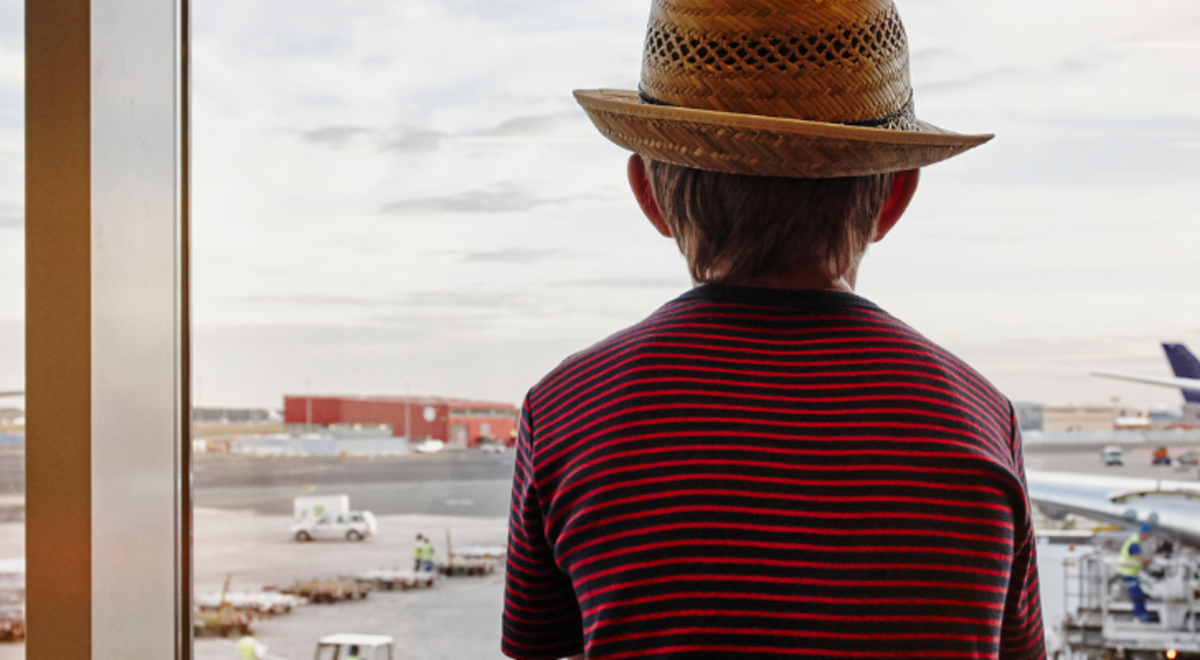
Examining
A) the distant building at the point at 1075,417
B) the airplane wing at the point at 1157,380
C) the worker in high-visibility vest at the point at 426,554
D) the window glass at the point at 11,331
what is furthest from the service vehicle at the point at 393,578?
the airplane wing at the point at 1157,380

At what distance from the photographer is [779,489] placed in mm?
492

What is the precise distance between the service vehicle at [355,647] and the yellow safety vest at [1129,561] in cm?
129

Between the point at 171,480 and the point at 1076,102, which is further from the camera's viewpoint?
the point at 1076,102

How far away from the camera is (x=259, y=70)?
1279 mm

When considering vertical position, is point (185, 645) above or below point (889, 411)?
below

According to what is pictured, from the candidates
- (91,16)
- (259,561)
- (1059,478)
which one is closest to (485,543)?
(259,561)

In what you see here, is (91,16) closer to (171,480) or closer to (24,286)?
(24,286)

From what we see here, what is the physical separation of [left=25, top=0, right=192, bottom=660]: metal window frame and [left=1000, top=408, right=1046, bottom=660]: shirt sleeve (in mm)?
901

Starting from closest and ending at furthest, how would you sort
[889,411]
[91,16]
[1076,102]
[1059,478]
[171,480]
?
[889,411], [91,16], [171,480], [1076,102], [1059,478]

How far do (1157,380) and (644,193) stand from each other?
1.03 m

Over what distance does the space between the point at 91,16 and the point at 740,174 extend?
77 cm

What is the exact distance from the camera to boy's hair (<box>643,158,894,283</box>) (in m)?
0.58

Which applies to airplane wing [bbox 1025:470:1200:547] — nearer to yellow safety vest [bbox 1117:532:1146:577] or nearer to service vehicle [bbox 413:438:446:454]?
yellow safety vest [bbox 1117:532:1146:577]

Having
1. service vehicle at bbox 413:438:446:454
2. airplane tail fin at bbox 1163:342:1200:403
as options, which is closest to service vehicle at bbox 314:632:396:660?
service vehicle at bbox 413:438:446:454
